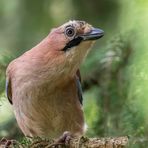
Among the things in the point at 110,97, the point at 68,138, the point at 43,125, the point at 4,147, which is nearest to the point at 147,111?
the point at 68,138

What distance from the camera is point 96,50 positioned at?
3879 millimetres

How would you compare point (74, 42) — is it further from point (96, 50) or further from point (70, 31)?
point (96, 50)

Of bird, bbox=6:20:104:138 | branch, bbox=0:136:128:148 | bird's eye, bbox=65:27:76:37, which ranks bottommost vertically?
branch, bbox=0:136:128:148

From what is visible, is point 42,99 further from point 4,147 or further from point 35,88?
point 4,147

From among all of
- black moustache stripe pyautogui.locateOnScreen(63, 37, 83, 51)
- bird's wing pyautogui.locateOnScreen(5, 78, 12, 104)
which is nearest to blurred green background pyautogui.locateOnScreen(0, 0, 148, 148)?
bird's wing pyautogui.locateOnScreen(5, 78, 12, 104)

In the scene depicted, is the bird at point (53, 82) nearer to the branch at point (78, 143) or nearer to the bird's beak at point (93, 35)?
the bird's beak at point (93, 35)

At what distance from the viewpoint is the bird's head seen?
3.33m

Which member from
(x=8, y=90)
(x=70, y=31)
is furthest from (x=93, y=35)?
(x=8, y=90)

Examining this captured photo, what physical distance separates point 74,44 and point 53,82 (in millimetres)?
355

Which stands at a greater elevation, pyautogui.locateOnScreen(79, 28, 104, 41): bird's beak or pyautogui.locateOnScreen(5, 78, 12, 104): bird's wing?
pyautogui.locateOnScreen(79, 28, 104, 41): bird's beak

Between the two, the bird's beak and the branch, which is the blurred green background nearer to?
the bird's beak

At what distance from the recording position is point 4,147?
2262 mm

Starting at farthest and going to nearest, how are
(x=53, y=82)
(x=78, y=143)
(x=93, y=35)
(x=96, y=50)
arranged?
(x=96, y=50) → (x=53, y=82) → (x=93, y=35) → (x=78, y=143)

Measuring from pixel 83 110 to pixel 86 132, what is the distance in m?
0.38
